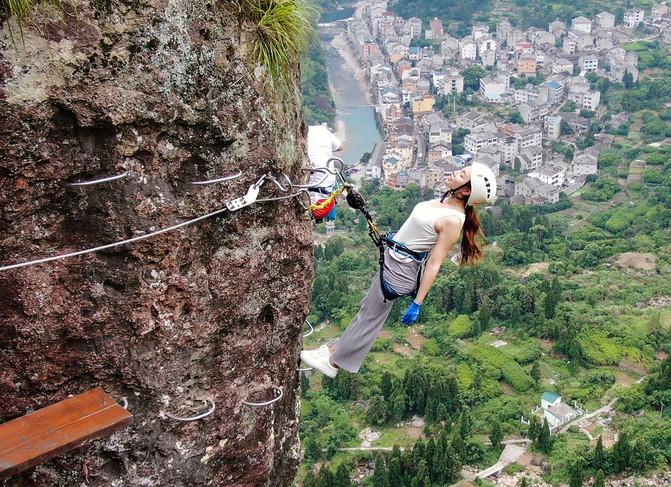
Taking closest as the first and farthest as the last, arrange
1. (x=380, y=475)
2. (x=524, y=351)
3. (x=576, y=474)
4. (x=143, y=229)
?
(x=143, y=229)
(x=576, y=474)
(x=380, y=475)
(x=524, y=351)

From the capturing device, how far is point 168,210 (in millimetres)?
2822

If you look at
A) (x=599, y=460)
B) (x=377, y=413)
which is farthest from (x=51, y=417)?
(x=377, y=413)

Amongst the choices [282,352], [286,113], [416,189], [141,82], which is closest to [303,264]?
[282,352]

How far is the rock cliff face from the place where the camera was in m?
2.56

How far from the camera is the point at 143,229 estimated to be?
278 centimetres

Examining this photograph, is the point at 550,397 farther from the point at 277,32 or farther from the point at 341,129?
the point at 341,129

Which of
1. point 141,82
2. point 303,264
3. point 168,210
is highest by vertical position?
point 141,82

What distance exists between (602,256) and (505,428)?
1228cm

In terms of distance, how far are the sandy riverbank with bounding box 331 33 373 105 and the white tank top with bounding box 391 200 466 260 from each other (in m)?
49.1

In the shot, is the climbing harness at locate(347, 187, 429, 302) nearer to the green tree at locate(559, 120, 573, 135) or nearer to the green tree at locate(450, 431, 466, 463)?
the green tree at locate(450, 431, 466, 463)

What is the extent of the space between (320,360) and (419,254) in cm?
67

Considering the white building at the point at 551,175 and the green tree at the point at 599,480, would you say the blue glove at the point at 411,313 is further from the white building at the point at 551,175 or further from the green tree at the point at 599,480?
the white building at the point at 551,175

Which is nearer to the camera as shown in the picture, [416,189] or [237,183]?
[237,183]

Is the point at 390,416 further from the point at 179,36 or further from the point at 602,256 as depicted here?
the point at 179,36
